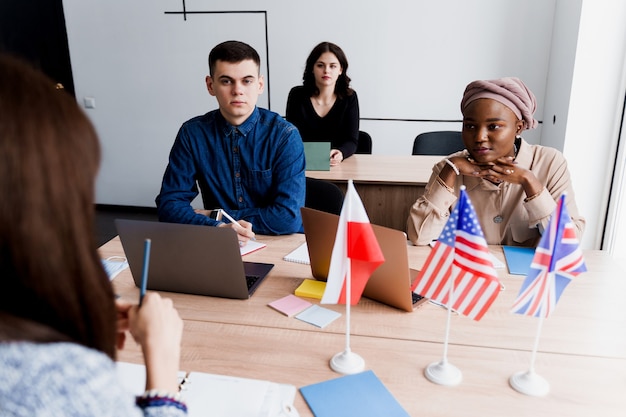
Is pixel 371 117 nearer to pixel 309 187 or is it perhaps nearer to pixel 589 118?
pixel 589 118

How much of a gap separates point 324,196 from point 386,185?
0.78 metres

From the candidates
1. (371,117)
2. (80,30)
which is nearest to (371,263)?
(371,117)

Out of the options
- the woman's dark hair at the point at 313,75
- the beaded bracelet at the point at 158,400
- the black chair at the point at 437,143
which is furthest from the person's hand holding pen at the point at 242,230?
the black chair at the point at 437,143

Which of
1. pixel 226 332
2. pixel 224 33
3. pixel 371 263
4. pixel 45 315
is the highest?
pixel 224 33

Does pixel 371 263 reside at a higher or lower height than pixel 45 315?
lower

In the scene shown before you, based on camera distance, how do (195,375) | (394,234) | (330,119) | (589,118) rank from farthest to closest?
(330,119), (589,118), (394,234), (195,375)

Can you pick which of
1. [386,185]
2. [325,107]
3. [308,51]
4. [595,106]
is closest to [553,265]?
[386,185]

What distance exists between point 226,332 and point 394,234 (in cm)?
47

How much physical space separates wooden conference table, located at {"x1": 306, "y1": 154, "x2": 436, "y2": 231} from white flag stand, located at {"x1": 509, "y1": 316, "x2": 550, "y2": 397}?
5.92 ft

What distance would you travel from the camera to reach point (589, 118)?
9.96ft

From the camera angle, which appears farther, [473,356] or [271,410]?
[473,356]

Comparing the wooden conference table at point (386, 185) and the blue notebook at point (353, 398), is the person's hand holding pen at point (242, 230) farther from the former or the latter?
the wooden conference table at point (386, 185)

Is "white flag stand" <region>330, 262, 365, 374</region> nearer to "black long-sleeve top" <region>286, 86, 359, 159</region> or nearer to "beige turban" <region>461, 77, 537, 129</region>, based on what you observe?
"beige turban" <region>461, 77, 537, 129</region>

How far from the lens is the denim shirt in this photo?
77.4 inches
